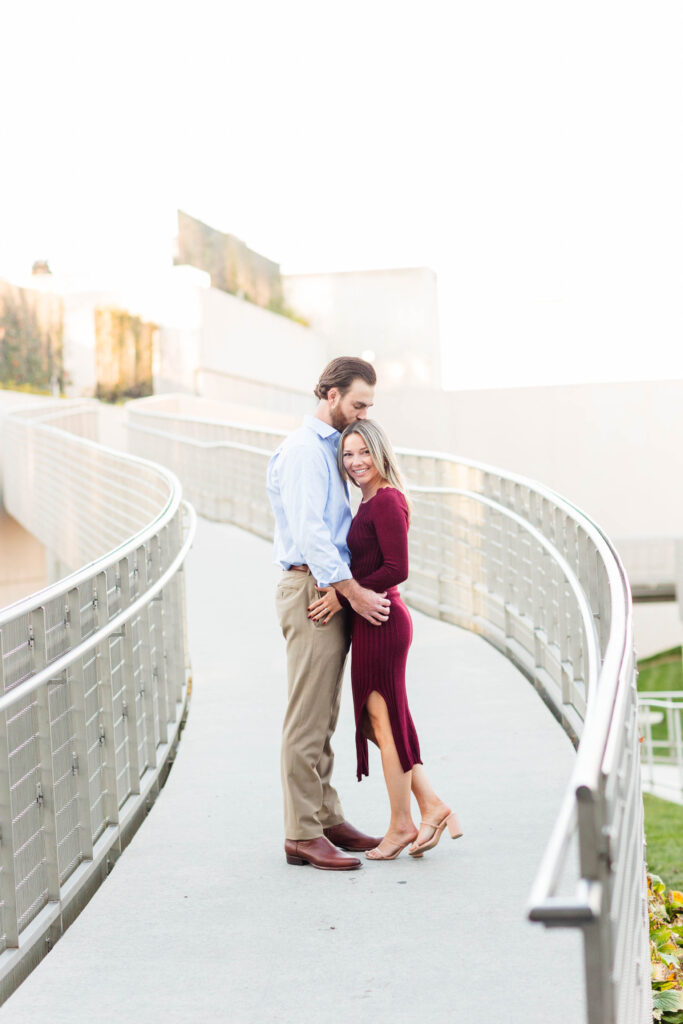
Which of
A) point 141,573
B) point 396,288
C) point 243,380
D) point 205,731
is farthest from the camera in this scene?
point 396,288

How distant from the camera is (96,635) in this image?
164 inches

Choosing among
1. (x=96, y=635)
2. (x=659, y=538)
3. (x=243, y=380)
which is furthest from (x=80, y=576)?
(x=243, y=380)

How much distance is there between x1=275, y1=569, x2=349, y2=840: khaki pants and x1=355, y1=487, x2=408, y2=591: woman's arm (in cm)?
28

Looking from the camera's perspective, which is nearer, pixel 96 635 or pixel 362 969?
pixel 362 969

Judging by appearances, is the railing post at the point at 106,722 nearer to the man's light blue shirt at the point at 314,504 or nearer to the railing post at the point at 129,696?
the railing post at the point at 129,696

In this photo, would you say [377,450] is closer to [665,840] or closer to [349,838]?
[349,838]

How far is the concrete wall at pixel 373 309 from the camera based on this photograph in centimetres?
3681

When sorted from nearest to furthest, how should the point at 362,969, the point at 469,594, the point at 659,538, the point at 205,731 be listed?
the point at 362,969
the point at 205,731
the point at 469,594
the point at 659,538

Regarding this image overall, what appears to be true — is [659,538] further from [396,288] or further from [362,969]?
[362,969]

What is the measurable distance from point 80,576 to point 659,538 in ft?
78.3

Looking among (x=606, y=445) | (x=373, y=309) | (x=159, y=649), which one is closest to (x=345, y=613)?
(x=159, y=649)

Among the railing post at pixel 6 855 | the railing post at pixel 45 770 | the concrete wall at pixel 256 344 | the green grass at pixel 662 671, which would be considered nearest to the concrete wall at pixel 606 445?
the green grass at pixel 662 671

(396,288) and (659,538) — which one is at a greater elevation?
(396,288)

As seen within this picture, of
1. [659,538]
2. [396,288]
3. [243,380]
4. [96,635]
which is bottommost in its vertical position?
[659,538]
